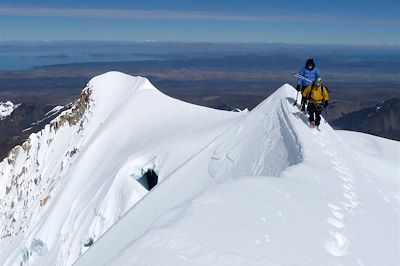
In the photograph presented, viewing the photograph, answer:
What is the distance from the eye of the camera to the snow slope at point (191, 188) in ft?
26.9

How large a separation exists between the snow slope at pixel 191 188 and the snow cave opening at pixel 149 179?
1.80ft

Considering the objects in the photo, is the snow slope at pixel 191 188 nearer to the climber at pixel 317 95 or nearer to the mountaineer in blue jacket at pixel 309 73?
the climber at pixel 317 95

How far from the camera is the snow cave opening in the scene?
2845 cm

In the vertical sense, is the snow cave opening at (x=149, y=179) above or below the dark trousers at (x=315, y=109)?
below

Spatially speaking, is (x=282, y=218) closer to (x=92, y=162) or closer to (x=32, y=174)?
(x=92, y=162)

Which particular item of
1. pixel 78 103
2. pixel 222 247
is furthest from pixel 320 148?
pixel 78 103

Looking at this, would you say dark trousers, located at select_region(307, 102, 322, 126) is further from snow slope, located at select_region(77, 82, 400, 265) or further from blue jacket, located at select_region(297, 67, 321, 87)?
blue jacket, located at select_region(297, 67, 321, 87)

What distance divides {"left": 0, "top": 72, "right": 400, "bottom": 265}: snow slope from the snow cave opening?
55cm

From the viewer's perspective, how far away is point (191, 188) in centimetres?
2047

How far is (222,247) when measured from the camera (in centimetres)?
746

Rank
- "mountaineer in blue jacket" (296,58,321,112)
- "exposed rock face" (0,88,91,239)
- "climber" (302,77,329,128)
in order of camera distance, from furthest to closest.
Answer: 1. "exposed rock face" (0,88,91,239)
2. "mountaineer in blue jacket" (296,58,321,112)
3. "climber" (302,77,329,128)

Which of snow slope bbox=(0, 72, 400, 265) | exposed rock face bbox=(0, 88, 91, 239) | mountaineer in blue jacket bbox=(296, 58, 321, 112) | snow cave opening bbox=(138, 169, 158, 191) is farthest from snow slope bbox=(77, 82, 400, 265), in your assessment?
exposed rock face bbox=(0, 88, 91, 239)

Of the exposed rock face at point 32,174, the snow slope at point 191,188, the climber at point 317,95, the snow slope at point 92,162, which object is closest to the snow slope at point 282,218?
the snow slope at point 191,188

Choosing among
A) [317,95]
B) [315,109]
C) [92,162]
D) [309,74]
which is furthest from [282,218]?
[92,162]
